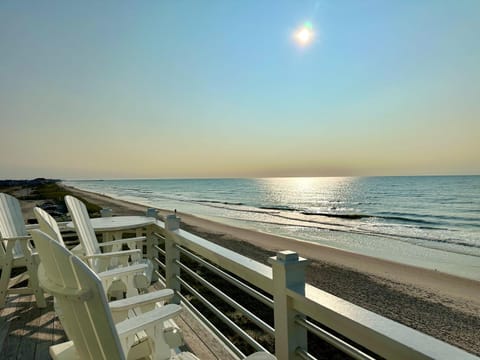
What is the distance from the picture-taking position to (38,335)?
2.41 m

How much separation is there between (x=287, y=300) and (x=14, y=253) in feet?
10.7

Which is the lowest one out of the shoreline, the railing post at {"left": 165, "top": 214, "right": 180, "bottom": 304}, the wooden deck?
the shoreline

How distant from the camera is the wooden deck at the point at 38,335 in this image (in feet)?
7.06

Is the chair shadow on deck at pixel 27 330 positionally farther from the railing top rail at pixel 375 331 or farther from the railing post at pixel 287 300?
the railing top rail at pixel 375 331

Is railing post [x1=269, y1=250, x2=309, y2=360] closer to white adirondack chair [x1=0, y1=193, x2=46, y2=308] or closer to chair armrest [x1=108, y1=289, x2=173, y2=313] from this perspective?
chair armrest [x1=108, y1=289, x2=173, y2=313]

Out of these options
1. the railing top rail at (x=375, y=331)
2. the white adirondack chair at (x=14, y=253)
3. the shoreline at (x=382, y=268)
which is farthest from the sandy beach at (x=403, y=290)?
the white adirondack chair at (x=14, y=253)

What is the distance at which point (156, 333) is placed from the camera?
131 centimetres

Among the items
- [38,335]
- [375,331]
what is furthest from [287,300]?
[38,335]

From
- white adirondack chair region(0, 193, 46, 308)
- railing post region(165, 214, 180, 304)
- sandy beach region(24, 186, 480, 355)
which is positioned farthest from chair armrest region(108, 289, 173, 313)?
sandy beach region(24, 186, 480, 355)

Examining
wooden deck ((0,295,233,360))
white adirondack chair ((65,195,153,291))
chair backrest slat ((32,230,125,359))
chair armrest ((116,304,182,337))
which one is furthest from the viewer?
white adirondack chair ((65,195,153,291))

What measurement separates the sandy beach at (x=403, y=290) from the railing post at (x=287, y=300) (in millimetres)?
5443

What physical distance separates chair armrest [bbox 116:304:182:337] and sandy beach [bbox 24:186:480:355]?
5.93 metres

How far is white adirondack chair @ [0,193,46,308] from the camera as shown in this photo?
2.97 metres

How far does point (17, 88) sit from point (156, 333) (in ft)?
25.4
